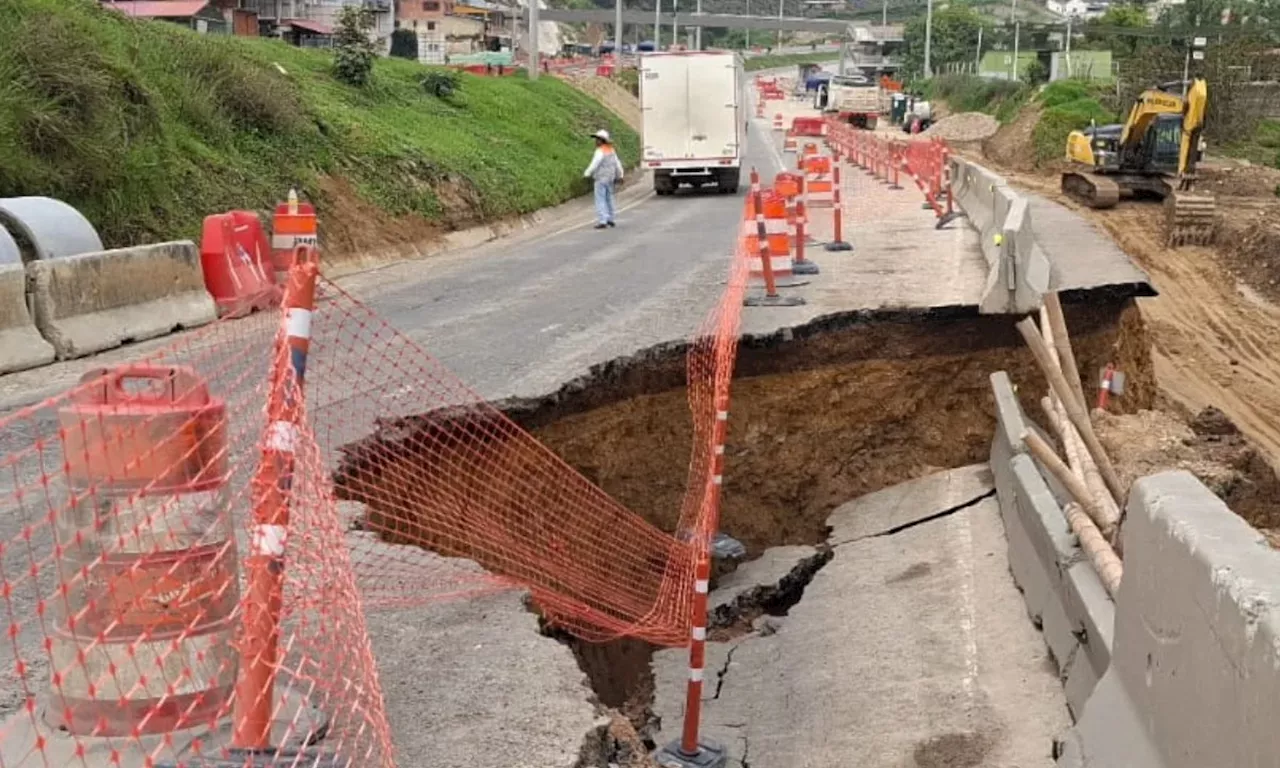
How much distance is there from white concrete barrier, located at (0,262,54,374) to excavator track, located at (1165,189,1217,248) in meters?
21.9

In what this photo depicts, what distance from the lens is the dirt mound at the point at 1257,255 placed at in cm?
2312

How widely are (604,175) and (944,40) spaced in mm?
94520

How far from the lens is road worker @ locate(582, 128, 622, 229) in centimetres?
2411

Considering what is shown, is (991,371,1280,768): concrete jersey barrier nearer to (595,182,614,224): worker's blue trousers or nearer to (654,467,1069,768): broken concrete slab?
(654,467,1069,768): broken concrete slab

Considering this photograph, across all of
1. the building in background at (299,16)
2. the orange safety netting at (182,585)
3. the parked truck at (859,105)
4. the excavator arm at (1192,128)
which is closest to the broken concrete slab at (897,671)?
the orange safety netting at (182,585)

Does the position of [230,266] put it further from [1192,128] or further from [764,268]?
[1192,128]

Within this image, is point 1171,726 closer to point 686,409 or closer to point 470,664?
point 470,664

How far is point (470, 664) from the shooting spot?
17.6ft

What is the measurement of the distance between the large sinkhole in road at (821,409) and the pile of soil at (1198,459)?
1.14 meters

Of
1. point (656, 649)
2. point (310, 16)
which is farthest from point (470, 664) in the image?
point (310, 16)

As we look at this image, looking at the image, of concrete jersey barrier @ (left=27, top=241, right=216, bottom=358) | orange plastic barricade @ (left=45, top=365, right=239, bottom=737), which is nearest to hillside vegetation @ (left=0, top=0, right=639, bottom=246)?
concrete jersey barrier @ (left=27, top=241, right=216, bottom=358)

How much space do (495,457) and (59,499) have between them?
5226mm

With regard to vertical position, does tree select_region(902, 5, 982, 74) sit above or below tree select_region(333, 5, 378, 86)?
above

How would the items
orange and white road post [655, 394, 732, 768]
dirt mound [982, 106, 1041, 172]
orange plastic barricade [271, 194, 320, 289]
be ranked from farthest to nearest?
dirt mound [982, 106, 1041, 172], orange plastic barricade [271, 194, 320, 289], orange and white road post [655, 394, 732, 768]
